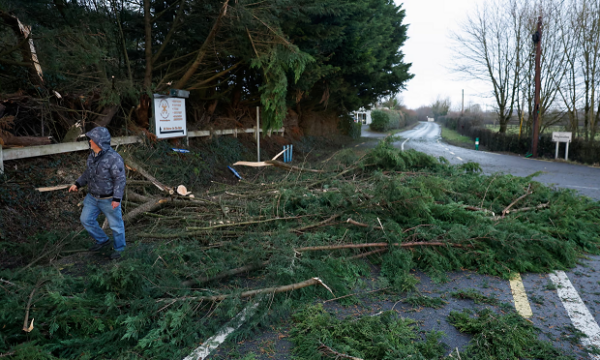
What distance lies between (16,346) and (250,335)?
1.79m

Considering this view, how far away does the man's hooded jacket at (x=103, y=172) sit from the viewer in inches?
213

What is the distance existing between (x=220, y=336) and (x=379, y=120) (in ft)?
188

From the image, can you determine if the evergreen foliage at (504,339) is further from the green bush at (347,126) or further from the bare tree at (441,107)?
the bare tree at (441,107)

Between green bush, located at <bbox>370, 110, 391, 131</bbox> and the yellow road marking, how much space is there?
55.1m

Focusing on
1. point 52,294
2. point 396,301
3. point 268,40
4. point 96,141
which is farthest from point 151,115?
point 396,301

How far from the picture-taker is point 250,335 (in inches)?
141

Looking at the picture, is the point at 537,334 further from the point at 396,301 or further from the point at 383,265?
the point at 383,265

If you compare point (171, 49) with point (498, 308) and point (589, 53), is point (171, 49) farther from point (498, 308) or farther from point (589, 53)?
point (589, 53)

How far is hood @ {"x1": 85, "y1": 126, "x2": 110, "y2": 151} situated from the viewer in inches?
211

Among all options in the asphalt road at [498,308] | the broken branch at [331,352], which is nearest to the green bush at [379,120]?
the asphalt road at [498,308]

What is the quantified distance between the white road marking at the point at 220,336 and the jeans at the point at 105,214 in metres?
2.54

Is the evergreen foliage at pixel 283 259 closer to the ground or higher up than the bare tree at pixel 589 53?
closer to the ground

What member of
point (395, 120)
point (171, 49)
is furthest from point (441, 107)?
point (171, 49)

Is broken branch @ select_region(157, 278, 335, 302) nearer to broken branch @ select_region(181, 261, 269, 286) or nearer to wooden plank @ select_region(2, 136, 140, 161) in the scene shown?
broken branch @ select_region(181, 261, 269, 286)
